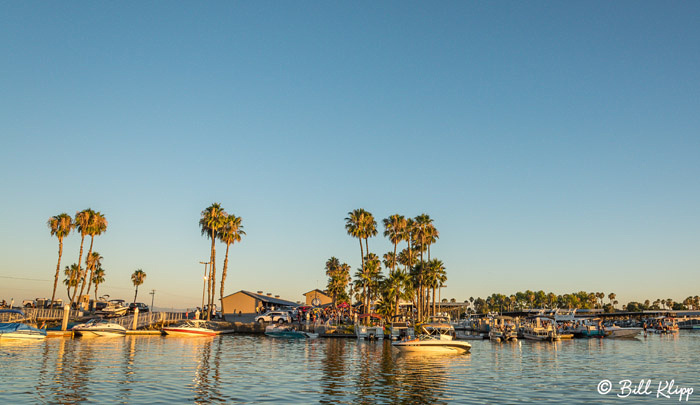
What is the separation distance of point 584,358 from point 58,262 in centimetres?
8087

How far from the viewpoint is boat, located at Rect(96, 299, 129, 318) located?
83.6 m

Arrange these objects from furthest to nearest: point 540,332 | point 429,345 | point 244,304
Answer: point 244,304 < point 540,332 < point 429,345

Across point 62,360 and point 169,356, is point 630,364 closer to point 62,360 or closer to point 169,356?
point 169,356

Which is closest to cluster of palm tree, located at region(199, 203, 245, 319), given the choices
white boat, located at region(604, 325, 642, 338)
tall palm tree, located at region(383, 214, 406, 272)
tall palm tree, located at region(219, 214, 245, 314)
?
tall palm tree, located at region(219, 214, 245, 314)

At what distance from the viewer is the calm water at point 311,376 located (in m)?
22.8

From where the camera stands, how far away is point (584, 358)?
45.6 m

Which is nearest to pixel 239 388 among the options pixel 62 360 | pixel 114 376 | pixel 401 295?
pixel 114 376

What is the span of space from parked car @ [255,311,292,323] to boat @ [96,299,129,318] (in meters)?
23.2

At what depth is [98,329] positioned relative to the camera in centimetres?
6281

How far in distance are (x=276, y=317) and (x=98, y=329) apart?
32.2 meters

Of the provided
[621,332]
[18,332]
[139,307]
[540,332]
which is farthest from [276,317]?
[621,332]

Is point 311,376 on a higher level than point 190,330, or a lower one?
higher

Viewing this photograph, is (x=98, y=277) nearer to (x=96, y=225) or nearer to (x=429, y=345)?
(x=96, y=225)

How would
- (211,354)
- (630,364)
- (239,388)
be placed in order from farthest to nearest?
(211,354) → (630,364) → (239,388)
